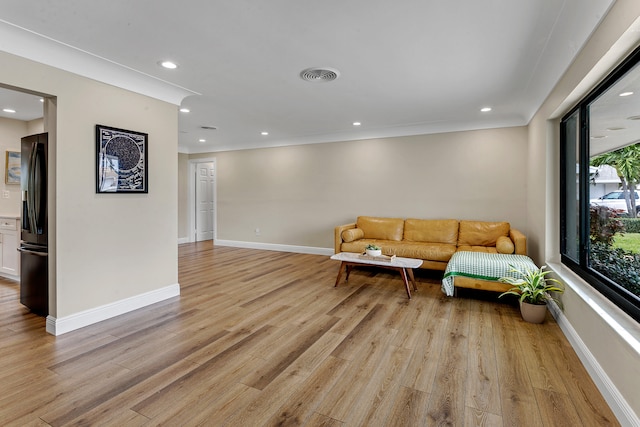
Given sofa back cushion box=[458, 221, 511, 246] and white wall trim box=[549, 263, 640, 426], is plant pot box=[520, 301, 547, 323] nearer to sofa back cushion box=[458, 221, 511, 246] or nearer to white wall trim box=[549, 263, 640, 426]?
white wall trim box=[549, 263, 640, 426]

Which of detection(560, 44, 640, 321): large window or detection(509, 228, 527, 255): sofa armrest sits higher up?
detection(560, 44, 640, 321): large window

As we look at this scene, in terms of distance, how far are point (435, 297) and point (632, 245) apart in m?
2.12

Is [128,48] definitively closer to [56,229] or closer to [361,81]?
[56,229]

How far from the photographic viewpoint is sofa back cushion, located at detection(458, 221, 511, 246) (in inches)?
192

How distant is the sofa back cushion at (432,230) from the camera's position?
17.0 feet

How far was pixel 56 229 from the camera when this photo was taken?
9.04 ft

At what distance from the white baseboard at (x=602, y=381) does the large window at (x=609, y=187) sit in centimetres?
41

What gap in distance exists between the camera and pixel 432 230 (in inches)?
208

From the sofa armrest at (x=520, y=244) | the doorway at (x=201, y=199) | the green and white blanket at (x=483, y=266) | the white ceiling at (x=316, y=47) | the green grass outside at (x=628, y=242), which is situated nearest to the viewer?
the green grass outside at (x=628, y=242)

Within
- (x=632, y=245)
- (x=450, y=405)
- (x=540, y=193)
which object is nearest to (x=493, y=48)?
(x=632, y=245)

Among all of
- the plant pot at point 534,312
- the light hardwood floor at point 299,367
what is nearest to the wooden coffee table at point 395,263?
the light hardwood floor at point 299,367

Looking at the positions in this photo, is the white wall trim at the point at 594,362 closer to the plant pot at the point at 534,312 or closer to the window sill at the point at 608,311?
the window sill at the point at 608,311

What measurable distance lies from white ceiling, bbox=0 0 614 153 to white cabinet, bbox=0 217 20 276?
156 centimetres

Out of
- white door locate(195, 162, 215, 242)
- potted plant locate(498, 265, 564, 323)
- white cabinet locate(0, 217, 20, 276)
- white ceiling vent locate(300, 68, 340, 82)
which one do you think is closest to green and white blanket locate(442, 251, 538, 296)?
potted plant locate(498, 265, 564, 323)
